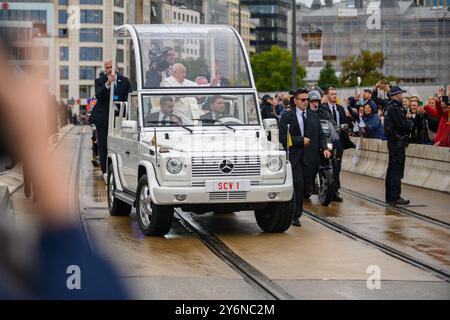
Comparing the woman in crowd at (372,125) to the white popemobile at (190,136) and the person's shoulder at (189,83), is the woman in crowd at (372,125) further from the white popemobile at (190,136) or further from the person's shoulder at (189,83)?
the person's shoulder at (189,83)

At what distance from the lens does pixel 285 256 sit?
10.9 metres

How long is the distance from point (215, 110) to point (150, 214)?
7.03 ft

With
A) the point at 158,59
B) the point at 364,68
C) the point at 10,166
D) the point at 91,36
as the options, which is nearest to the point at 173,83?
the point at 158,59

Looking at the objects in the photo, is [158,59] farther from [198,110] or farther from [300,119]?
[300,119]

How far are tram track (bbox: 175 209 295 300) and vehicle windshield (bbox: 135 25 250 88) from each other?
1886 millimetres

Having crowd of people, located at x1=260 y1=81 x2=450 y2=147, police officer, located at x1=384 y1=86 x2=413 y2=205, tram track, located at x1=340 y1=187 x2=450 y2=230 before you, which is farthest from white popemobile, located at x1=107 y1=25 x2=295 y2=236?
crowd of people, located at x1=260 y1=81 x2=450 y2=147

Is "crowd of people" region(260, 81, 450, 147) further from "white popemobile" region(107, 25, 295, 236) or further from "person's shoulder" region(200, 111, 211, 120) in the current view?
"person's shoulder" region(200, 111, 211, 120)

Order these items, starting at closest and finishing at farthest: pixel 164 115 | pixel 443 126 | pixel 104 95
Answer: pixel 164 115, pixel 104 95, pixel 443 126

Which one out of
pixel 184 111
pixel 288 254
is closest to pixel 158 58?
pixel 184 111

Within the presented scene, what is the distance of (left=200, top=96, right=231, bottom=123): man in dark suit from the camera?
13742 millimetres

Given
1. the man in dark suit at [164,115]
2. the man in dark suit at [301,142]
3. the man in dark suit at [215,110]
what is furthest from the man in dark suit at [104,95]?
the man in dark suit at [301,142]
